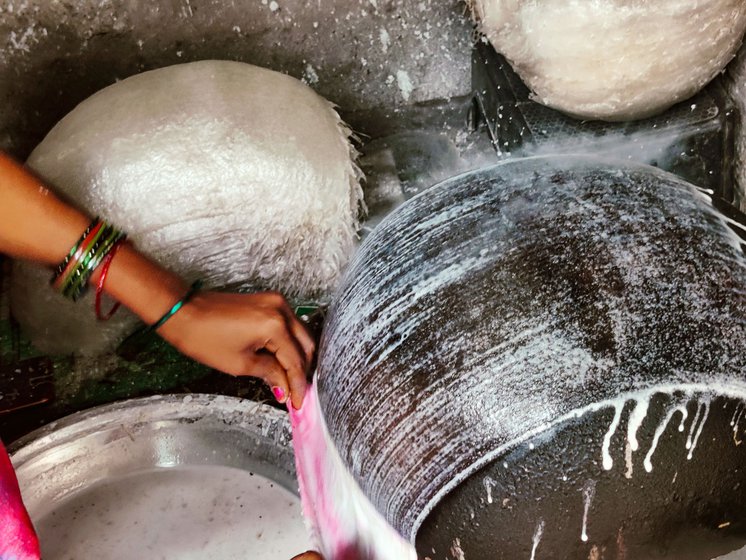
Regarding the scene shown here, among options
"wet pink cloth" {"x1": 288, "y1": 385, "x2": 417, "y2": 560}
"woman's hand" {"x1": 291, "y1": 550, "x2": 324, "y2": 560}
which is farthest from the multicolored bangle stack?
"woman's hand" {"x1": 291, "y1": 550, "x2": 324, "y2": 560}

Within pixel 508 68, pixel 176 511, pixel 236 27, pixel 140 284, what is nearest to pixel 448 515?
pixel 140 284

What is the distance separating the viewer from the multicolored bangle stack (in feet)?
5.14

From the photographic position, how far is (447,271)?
1.24 metres

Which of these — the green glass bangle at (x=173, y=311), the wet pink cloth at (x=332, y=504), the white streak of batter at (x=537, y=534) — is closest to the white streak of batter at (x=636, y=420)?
the white streak of batter at (x=537, y=534)

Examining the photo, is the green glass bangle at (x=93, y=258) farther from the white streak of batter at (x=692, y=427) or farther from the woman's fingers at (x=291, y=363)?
the white streak of batter at (x=692, y=427)

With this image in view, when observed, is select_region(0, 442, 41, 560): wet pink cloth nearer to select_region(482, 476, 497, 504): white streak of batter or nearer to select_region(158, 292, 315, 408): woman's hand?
select_region(158, 292, 315, 408): woman's hand

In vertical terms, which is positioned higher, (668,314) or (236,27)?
(236,27)

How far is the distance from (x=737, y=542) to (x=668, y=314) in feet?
1.58

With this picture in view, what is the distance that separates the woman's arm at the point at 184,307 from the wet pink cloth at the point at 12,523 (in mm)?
444

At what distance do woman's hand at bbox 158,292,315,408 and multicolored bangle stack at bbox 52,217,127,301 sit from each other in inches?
8.4

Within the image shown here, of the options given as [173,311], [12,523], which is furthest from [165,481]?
[173,311]

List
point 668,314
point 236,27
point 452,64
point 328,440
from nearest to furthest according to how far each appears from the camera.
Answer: point 668,314, point 328,440, point 236,27, point 452,64

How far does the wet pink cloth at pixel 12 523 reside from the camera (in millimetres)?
1455

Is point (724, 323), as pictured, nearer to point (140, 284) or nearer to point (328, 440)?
point (328, 440)
